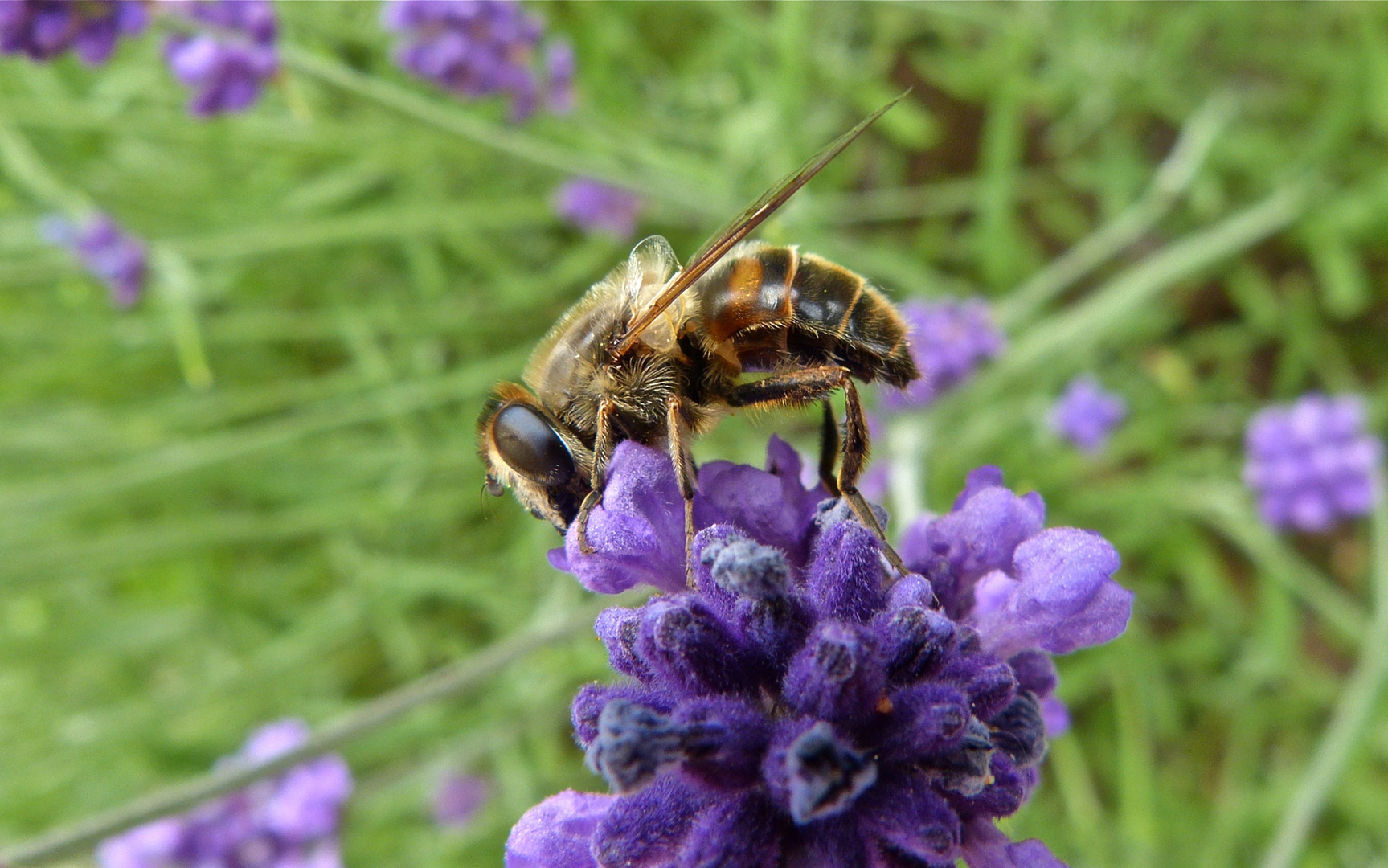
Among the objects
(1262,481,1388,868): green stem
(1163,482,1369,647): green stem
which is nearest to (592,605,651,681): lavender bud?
(1262,481,1388,868): green stem

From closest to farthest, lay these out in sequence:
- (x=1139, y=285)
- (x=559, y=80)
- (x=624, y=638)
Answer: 1. (x=624, y=638)
2. (x=1139, y=285)
3. (x=559, y=80)

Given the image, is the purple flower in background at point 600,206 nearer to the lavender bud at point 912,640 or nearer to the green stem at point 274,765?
the green stem at point 274,765

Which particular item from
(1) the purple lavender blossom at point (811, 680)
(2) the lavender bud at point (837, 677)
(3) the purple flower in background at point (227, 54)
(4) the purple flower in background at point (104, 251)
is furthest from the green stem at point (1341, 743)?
(4) the purple flower in background at point (104, 251)

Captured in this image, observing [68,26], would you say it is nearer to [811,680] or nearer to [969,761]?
[811,680]

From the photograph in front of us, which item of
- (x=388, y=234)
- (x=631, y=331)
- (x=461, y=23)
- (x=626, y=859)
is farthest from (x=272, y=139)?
(x=626, y=859)

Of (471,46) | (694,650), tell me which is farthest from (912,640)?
(471,46)

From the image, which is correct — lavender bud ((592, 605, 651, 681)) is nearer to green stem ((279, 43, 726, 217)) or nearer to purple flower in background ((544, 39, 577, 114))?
green stem ((279, 43, 726, 217))
